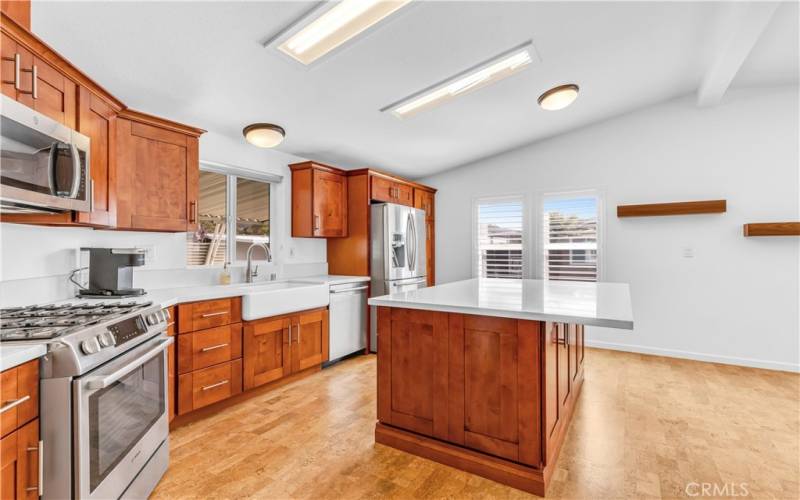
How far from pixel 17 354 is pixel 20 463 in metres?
0.36

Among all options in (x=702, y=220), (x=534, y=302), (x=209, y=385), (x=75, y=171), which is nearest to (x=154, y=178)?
(x=75, y=171)

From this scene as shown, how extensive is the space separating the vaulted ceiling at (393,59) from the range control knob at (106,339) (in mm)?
1550

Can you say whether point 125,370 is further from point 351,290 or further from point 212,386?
point 351,290

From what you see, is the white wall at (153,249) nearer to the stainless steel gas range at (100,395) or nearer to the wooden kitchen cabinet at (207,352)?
the stainless steel gas range at (100,395)

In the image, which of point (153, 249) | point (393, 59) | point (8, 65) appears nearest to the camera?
point (8, 65)

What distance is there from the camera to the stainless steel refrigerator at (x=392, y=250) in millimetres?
4133

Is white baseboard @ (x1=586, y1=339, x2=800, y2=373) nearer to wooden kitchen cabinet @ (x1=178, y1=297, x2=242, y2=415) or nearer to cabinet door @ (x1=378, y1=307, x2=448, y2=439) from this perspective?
cabinet door @ (x1=378, y1=307, x2=448, y2=439)

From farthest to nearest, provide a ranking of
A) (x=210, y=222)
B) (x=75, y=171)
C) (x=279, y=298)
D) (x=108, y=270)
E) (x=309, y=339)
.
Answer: (x=210, y=222), (x=309, y=339), (x=279, y=298), (x=108, y=270), (x=75, y=171)

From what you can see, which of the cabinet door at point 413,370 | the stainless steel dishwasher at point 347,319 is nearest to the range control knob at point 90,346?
the cabinet door at point 413,370

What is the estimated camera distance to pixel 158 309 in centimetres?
Result: 197

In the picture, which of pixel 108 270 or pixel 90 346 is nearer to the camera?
pixel 90 346

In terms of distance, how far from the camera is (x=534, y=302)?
200 cm

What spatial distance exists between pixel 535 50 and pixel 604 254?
8.84 feet

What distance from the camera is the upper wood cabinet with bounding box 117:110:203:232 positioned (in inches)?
94.3
